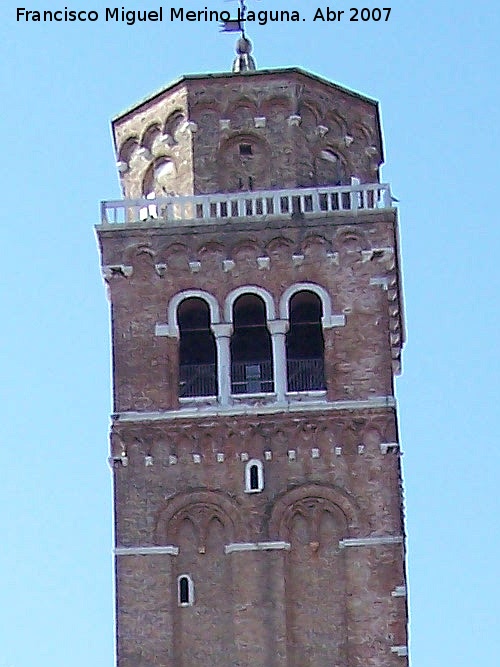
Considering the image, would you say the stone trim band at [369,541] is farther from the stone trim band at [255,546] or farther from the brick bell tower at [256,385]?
the stone trim band at [255,546]

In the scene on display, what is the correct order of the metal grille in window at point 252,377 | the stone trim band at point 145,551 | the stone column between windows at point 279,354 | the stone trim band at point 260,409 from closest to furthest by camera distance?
the stone trim band at point 145,551 < the stone trim band at point 260,409 < the stone column between windows at point 279,354 < the metal grille in window at point 252,377

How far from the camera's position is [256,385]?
137ft

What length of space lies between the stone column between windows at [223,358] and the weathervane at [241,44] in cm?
631

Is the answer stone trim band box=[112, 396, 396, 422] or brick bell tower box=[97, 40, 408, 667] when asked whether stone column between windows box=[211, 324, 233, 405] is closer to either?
brick bell tower box=[97, 40, 408, 667]

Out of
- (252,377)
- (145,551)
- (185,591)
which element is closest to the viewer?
(185,591)

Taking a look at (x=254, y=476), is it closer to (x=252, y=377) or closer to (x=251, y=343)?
(x=252, y=377)

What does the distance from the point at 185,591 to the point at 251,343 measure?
4.86 m

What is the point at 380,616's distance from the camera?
130 ft

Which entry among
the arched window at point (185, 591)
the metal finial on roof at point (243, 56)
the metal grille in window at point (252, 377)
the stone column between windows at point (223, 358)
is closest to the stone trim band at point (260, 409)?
the stone column between windows at point (223, 358)

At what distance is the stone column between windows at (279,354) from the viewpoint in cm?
4138

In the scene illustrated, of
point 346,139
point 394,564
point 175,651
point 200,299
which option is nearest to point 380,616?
point 394,564

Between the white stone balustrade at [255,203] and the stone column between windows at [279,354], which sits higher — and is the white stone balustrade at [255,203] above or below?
above

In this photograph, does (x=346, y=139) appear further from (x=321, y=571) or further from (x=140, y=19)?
(x=321, y=571)

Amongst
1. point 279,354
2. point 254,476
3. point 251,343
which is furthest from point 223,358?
point 254,476
